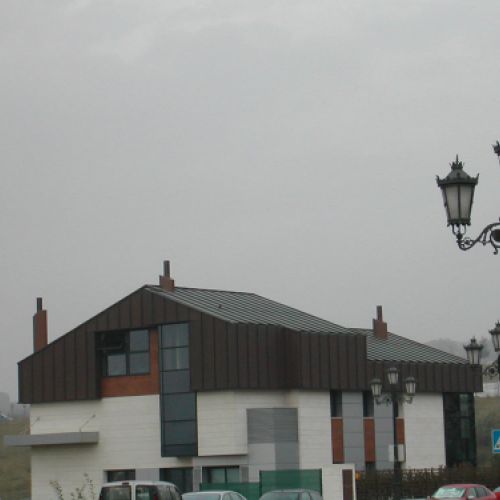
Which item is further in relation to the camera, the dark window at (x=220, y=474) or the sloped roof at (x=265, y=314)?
the sloped roof at (x=265, y=314)

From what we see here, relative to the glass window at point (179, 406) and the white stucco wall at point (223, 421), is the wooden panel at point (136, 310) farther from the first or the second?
the white stucco wall at point (223, 421)

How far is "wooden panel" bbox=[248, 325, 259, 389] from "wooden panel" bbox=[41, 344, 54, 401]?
1046 centimetres

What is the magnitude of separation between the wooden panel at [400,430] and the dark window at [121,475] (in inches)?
539

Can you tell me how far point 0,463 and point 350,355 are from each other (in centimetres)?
5228

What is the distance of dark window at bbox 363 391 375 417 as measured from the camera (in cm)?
6162

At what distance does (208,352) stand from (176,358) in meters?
1.89

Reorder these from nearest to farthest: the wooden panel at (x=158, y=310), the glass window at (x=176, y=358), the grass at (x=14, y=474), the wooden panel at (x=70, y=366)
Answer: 1. the glass window at (x=176, y=358)
2. the wooden panel at (x=158, y=310)
3. the wooden panel at (x=70, y=366)
4. the grass at (x=14, y=474)

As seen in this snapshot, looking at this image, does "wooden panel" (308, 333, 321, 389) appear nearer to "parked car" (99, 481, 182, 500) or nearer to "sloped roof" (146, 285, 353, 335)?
"sloped roof" (146, 285, 353, 335)

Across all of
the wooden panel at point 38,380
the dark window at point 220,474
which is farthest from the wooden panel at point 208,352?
the wooden panel at point 38,380

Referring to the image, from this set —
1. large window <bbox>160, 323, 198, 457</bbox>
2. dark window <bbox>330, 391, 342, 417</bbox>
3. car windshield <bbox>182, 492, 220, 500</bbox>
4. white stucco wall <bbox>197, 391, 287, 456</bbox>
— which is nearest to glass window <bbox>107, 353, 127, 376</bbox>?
large window <bbox>160, 323, 198, 457</bbox>

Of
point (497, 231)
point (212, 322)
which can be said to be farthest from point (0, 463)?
point (497, 231)

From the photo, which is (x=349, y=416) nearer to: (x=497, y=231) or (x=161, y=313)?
(x=161, y=313)

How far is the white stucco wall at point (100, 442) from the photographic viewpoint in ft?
188

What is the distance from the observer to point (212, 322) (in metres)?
55.3
